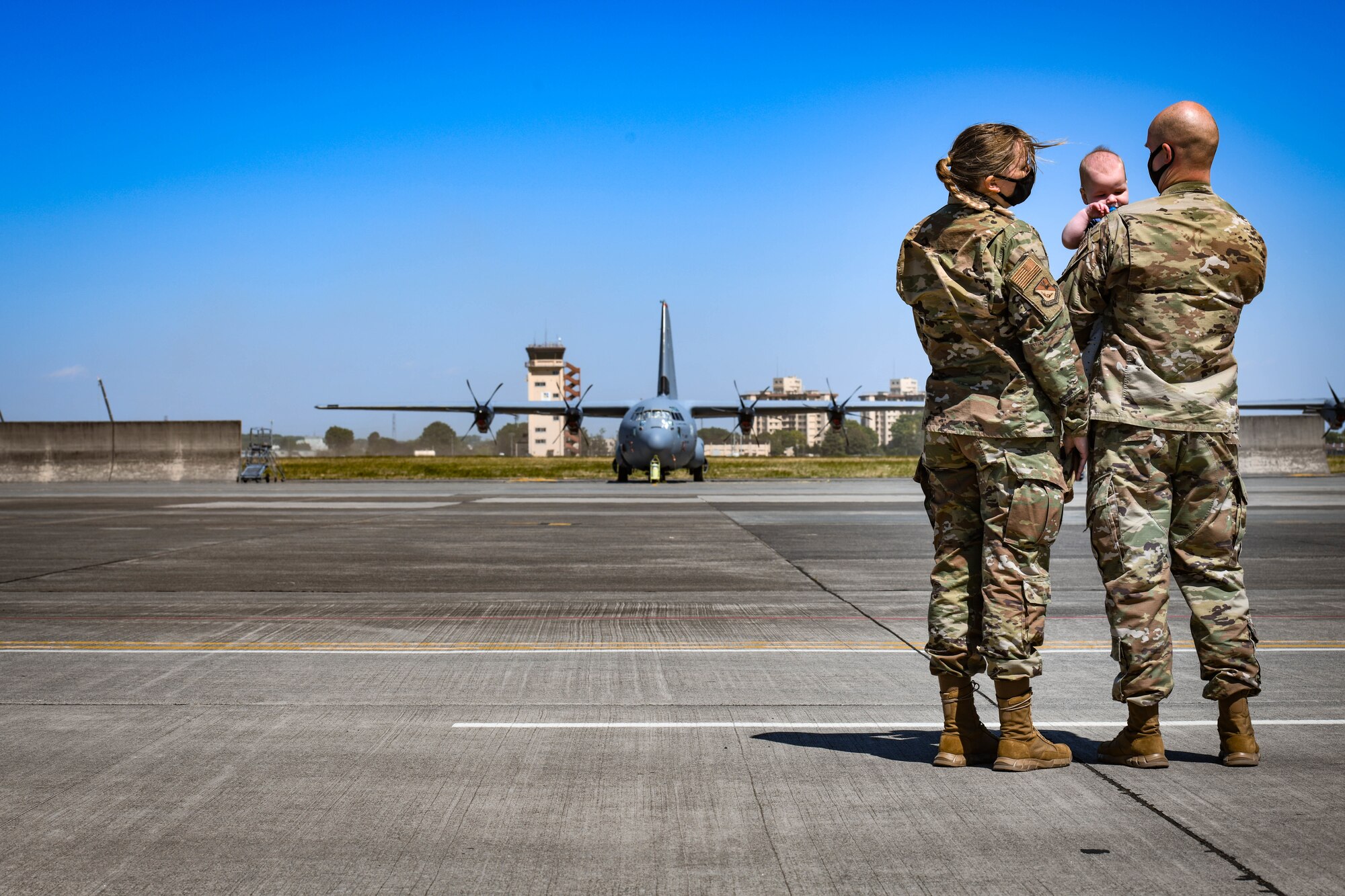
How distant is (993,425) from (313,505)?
21190 mm

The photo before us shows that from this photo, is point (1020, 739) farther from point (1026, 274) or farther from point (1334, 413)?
point (1334, 413)

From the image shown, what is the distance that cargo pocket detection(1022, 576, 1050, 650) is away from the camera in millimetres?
3814

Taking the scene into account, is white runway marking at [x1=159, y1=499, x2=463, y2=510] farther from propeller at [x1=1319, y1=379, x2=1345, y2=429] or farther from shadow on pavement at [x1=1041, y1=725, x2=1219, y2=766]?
propeller at [x1=1319, y1=379, x2=1345, y2=429]

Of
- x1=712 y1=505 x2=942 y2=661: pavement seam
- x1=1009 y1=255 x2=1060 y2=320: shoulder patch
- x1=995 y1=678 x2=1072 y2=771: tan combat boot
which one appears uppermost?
x1=1009 y1=255 x2=1060 y2=320: shoulder patch

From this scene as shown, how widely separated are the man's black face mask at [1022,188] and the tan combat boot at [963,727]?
1801mm

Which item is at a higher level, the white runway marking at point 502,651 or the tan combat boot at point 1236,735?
the tan combat boot at point 1236,735

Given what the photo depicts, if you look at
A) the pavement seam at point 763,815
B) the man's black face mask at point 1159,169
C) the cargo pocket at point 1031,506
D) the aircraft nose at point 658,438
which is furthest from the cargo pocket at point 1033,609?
the aircraft nose at point 658,438

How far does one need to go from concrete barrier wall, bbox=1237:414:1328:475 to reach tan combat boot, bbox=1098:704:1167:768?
160ft

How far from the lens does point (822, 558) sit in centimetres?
1146

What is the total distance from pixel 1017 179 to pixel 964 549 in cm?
140

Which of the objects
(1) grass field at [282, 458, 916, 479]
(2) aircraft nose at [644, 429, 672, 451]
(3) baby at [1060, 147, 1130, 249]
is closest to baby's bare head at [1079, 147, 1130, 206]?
(3) baby at [1060, 147, 1130, 249]

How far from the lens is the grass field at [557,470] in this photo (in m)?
56.1

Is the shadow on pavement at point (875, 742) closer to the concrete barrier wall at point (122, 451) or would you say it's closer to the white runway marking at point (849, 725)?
the white runway marking at point (849, 725)

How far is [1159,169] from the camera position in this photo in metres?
4.17
